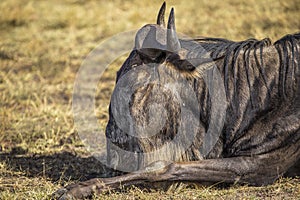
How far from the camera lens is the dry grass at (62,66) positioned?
477cm

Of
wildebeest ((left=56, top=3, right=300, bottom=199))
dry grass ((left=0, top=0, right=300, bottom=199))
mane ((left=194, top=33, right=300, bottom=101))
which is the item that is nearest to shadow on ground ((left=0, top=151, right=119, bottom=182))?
dry grass ((left=0, top=0, right=300, bottom=199))

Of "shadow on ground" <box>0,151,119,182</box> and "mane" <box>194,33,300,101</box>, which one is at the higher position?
"mane" <box>194,33,300,101</box>

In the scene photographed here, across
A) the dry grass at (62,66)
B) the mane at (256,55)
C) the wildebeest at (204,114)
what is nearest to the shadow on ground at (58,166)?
the dry grass at (62,66)

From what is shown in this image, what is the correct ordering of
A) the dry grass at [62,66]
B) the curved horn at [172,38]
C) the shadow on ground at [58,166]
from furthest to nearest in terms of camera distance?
the shadow on ground at [58,166]
the dry grass at [62,66]
the curved horn at [172,38]

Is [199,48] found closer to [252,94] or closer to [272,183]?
[252,94]

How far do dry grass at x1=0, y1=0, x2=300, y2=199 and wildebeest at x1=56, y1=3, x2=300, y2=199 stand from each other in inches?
5.8

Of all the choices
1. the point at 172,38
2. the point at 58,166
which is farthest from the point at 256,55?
the point at 58,166

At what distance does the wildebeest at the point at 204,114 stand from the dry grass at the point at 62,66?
0.49 feet

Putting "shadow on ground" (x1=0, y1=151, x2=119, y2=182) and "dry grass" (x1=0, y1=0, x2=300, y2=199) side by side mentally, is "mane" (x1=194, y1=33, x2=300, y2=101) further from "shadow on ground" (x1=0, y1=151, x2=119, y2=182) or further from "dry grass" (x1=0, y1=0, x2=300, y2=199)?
"shadow on ground" (x1=0, y1=151, x2=119, y2=182)

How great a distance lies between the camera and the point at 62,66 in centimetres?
916

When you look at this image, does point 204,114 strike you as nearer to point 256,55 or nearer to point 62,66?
point 256,55

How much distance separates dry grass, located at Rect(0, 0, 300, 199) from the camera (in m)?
4.77

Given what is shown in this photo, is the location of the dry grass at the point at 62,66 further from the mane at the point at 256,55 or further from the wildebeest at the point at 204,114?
the mane at the point at 256,55

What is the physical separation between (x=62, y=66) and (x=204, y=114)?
197 inches
